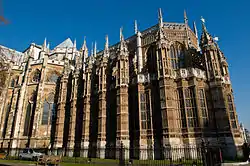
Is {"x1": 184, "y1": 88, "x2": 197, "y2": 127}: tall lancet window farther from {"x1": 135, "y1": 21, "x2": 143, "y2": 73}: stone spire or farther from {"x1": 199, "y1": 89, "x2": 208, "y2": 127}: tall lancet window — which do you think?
{"x1": 135, "y1": 21, "x2": 143, "y2": 73}: stone spire

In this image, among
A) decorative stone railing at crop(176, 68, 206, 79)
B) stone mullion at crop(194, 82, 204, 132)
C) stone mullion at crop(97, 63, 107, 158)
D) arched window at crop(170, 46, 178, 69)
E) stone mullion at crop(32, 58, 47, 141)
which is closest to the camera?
stone mullion at crop(194, 82, 204, 132)

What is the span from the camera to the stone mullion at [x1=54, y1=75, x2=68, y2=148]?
102ft

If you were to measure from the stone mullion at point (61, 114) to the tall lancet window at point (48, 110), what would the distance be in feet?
9.42

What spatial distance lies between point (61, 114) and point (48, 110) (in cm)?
409

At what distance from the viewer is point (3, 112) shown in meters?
36.6

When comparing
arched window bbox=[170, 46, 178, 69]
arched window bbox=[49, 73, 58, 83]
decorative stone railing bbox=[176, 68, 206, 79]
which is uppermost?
arched window bbox=[49, 73, 58, 83]

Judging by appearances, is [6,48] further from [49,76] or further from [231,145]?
[231,145]

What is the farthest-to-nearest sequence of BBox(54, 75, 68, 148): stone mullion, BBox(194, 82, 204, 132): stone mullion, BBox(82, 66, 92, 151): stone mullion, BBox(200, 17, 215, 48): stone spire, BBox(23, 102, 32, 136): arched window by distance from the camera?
1. BBox(23, 102, 32, 136): arched window
2. BBox(54, 75, 68, 148): stone mullion
3. BBox(82, 66, 92, 151): stone mullion
4. BBox(200, 17, 215, 48): stone spire
5. BBox(194, 82, 204, 132): stone mullion

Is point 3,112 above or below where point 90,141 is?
above

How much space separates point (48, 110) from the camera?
1385 inches

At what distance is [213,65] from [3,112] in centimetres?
3947

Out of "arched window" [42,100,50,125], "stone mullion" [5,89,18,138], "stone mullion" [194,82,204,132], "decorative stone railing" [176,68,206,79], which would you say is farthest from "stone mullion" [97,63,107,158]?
"stone mullion" [5,89,18,138]

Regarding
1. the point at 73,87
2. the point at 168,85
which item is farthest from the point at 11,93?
the point at 168,85

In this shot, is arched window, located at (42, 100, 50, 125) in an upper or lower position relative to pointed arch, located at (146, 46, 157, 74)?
lower
